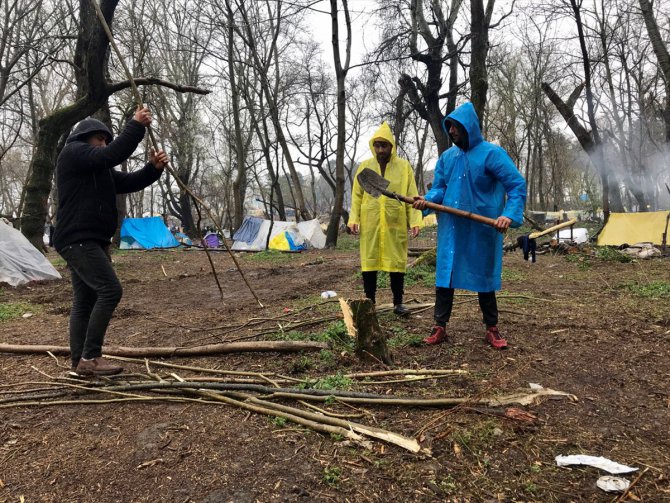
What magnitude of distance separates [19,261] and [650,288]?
11.1 metres

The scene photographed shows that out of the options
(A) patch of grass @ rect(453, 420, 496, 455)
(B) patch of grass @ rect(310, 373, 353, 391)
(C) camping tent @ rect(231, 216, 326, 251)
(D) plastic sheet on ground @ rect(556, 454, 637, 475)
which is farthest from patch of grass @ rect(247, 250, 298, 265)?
(D) plastic sheet on ground @ rect(556, 454, 637, 475)

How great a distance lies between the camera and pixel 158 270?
12.0 meters

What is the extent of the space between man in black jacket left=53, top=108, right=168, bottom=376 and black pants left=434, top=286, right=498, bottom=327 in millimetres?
2555

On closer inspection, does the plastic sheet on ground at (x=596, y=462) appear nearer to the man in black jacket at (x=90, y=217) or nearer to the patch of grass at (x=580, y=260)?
the man in black jacket at (x=90, y=217)

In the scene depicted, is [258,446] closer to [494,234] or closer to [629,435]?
[629,435]

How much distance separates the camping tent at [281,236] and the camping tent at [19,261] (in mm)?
9037

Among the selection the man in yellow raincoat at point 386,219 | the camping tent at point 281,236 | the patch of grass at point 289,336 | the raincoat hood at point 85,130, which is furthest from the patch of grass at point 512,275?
the camping tent at point 281,236

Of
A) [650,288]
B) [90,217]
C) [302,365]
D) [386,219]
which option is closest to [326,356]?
[302,365]

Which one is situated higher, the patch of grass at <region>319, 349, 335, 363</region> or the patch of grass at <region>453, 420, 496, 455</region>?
the patch of grass at <region>319, 349, 335, 363</region>

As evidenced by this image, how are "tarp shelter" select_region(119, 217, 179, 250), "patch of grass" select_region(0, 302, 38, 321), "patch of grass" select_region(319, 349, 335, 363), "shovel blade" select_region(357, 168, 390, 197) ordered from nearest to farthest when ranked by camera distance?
1. "patch of grass" select_region(319, 349, 335, 363)
2. "shovel blade" select_region(357, 168, 390, 197)
3. "patch of grass" select_region(0, 302, 38, 321)
4. "tarp shelter" select_region(119, 217, 179, 250)

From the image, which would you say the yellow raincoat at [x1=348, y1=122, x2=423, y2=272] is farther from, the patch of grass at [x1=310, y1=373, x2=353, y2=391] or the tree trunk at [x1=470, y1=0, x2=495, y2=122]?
Answer: the tree trunk at [x1=470, y1=0, x2=495, y2=122]

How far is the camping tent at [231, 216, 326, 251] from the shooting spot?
18.0 metres

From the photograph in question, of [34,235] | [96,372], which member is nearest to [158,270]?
[34,235]

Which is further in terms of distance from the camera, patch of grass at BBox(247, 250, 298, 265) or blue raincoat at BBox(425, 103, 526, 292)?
patch of grass at BBox(247, 250, 298, 265)
